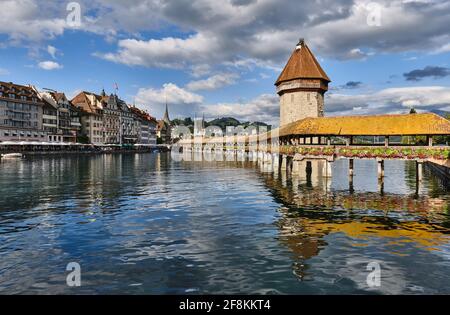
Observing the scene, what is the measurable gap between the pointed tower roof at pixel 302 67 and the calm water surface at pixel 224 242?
1161 inches

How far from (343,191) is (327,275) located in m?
19.8

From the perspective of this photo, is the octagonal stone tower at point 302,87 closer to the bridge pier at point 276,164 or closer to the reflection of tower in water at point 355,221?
the bridge pier at point 276,164

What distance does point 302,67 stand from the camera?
5334cm

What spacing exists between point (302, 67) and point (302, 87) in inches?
116

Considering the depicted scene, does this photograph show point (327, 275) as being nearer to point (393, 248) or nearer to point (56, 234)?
point (393, 248)

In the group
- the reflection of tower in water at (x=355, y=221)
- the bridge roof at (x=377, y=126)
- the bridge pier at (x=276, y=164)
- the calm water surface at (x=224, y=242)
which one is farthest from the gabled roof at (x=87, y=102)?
the reflection of tower in water at (x=355, y=221)

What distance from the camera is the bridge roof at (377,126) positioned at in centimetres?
3203

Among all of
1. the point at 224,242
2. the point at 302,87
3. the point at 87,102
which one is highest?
the point at 87,102

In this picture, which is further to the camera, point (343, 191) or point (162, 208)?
point (343, 191)

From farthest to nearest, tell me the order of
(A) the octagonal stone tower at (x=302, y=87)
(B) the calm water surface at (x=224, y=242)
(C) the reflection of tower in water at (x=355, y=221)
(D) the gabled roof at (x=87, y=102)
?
(D) the gabled roof at (x=87, y=102), (A) the octagonal stone tower at (x=302, y=87), (C) the reflection of tower in water at (x=355, y=221), (B) the calm water surface at (x=224, y=242)

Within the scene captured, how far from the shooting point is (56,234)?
15.7 metres

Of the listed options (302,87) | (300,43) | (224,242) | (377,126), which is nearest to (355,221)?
(224,242)

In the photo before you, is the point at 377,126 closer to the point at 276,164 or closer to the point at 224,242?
the point at 224,242
